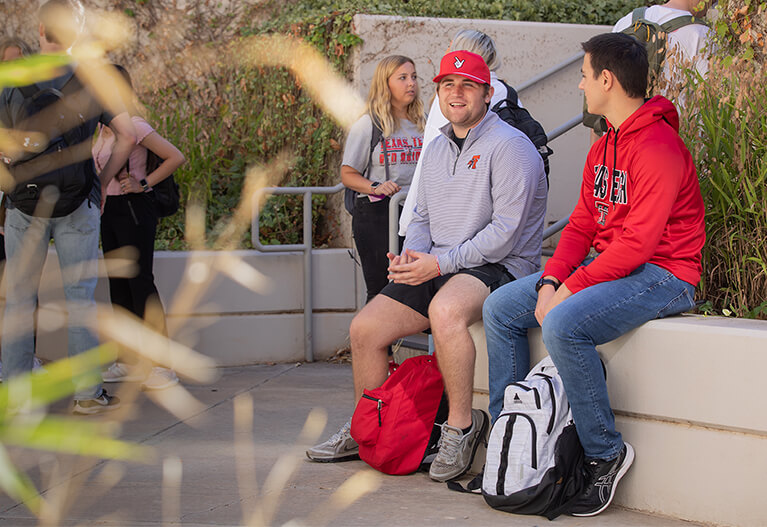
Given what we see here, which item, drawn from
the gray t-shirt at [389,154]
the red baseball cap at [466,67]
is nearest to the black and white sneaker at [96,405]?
the gray t-shirt at [389,154]

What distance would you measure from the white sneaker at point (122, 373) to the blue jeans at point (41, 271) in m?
0.85

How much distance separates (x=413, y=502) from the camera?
3170 millimetres

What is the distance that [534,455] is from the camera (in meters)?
2.94

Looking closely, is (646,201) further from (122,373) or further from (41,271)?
(122,373)

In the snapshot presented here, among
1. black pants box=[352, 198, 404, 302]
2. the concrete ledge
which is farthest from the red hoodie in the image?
black pants box=[352, 198, 404, 302]

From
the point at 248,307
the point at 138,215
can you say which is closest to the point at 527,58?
the point at 248,307

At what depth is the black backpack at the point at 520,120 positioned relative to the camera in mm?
4055

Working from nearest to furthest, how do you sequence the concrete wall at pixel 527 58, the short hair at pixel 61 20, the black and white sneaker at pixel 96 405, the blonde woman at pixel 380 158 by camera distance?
the short hair at pixel 61 20
the black and white sneaker at pixel 96 405
the blonde woman at pixel 380 158
the concrete wall at pixel 527 58

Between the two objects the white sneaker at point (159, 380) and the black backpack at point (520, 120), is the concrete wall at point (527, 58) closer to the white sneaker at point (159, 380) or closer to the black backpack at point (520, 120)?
the black backpack at point (520, 120)

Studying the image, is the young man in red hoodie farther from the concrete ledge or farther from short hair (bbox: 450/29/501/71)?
short hair (bbox: 450/29/501/71)

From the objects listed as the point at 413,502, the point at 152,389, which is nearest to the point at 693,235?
the point at 413,502

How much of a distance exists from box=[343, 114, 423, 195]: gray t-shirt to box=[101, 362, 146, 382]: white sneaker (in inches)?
72.1

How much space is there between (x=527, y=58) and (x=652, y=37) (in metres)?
2.53

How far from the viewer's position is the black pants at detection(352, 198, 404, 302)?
486cm
